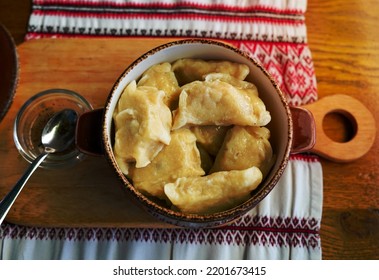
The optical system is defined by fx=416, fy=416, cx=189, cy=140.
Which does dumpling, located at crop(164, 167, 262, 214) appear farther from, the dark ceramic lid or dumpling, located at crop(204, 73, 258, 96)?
the dark ceramic lid

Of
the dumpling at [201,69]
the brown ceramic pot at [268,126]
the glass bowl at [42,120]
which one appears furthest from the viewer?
the glass bowl at [42,120]

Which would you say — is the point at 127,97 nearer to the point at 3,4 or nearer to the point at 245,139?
the point at 245,139

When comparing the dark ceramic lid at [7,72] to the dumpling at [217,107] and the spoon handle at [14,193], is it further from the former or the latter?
the dumpling at [217,107]

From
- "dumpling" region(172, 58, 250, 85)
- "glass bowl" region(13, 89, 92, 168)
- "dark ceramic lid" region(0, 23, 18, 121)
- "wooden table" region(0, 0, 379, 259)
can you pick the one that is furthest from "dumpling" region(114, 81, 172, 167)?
"wooden table" region(0, 0, 379, 259)

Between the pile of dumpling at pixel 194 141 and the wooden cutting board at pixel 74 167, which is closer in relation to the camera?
the pile of dumpling at pixel 194 141

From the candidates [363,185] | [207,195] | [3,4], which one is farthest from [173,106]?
[3,4]

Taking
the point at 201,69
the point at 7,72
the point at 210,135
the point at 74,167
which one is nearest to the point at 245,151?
the point at 210,135

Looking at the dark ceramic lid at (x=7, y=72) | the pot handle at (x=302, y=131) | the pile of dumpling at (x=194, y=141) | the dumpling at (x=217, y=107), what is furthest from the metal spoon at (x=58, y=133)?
the pot handle at (x=302, y=131)
